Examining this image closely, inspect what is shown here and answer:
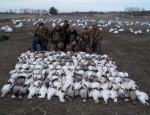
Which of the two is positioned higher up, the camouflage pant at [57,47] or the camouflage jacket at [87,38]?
the camouflage jacket at [87,38]

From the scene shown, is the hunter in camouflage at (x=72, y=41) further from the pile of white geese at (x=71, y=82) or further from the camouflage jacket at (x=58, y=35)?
the pile of white geese at (x=71, y=82)

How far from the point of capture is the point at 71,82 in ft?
17.1

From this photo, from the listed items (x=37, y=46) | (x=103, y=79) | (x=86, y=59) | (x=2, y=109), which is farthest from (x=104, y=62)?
(x=2, y=109)

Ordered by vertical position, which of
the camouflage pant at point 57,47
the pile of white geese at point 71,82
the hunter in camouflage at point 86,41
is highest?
the hunter in camouflage at point 86,41

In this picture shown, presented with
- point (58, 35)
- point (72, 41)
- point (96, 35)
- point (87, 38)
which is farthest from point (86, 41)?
point (58, 35)

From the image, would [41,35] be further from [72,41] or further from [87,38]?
[87,38]

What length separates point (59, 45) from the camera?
8.70 metres

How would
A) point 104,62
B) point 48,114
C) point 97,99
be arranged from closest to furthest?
point 48,114
point 97,99
point 104,62

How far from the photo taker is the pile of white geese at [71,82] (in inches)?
188

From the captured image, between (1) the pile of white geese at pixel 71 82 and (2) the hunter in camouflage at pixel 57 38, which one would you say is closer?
(1) the pile of white geese at pixel 71 82

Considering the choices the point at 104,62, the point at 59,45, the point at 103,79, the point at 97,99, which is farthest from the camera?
the point at 59,45

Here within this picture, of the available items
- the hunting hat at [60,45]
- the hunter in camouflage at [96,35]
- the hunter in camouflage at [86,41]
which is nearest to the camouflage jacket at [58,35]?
the hunting hat at [60,45]

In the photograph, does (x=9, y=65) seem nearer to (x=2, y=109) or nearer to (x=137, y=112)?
(x=2, y=109)

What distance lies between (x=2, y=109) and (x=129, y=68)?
455 centimetres
